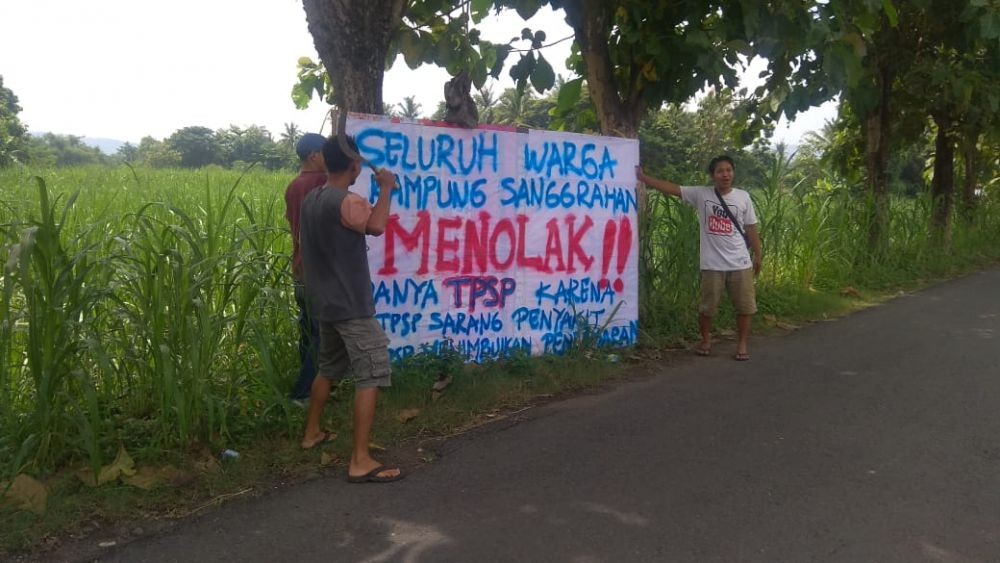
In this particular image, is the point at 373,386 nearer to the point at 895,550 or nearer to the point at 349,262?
the point at 349,262

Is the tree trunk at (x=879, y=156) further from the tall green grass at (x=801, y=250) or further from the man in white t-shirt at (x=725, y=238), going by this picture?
the man in white t-shirt at (x=725, y=238)

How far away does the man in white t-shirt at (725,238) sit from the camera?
6184 millimetres

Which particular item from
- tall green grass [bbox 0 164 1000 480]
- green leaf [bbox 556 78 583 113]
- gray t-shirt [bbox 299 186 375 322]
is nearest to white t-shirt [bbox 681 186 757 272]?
green leaf [bbox 556 78 583 113]

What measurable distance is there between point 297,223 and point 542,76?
8.62ft

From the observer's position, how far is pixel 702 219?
20.6ft

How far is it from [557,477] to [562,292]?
223cm

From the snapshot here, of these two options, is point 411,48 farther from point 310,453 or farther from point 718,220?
point 310,453

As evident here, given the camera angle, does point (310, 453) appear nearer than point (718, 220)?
Yes

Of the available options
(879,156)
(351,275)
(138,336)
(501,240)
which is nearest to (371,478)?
(351,275)

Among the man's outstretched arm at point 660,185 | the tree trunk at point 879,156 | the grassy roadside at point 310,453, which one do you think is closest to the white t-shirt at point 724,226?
the man's outstretched arm at point 660,185

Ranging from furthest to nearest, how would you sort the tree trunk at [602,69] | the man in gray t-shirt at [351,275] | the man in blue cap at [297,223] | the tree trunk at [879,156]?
the tree trunk at [879,156] → the tree trunk at [602,69] → the man in blue cap at [297,223] → the man in gray t-shirt at [351,275]

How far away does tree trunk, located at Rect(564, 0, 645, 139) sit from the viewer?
6672 millimetres

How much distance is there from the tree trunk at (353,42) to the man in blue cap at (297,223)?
0.62 m

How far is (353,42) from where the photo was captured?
4.95 metres
